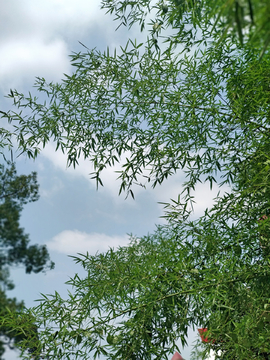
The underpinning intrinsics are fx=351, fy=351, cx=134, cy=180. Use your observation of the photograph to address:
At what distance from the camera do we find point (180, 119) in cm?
413

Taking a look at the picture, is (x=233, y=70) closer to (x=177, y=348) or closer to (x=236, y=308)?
(x=236, y=308)

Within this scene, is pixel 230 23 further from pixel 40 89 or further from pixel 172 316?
pixel 40 89

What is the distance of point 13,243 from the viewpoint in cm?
445

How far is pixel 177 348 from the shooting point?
3193 millimetres

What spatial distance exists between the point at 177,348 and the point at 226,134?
231cm

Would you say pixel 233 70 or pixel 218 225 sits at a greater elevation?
pixel 233 70

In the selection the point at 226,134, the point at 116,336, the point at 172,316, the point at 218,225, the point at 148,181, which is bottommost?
the point at 116,336

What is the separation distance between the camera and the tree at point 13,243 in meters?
3.80

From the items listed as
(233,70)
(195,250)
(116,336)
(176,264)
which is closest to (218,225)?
(195,250)

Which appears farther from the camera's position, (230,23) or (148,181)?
(148,181)

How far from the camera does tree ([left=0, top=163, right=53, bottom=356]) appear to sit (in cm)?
380

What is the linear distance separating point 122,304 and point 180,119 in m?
2.16

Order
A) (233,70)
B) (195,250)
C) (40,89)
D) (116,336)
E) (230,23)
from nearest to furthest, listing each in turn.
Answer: (230,23)
(116,336)
(195,250)
(233,70)
(40,89)

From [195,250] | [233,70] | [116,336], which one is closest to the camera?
[116,336]
